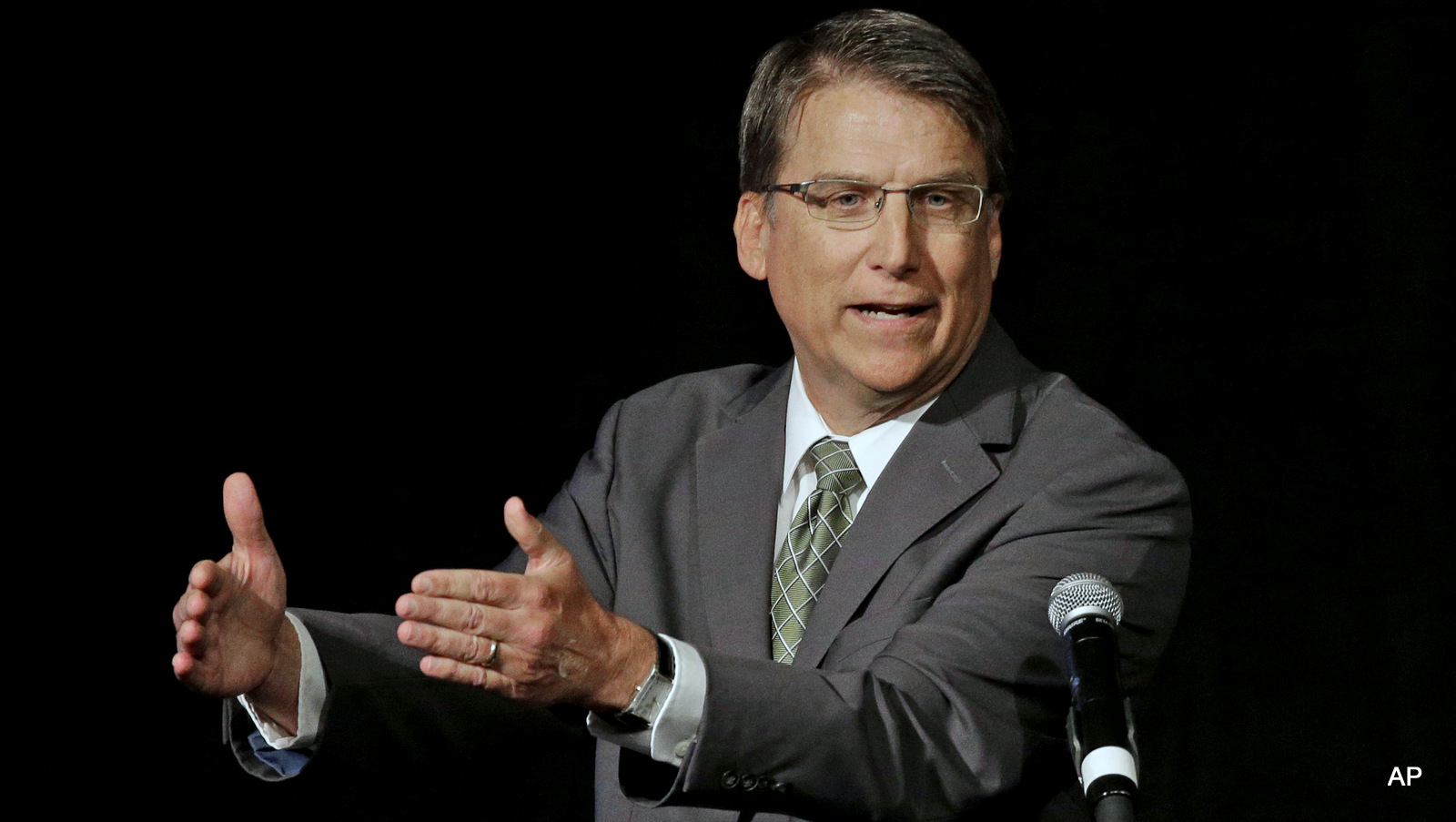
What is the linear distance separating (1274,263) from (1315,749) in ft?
2.99

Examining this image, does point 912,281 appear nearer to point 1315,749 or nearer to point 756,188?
point 756,188

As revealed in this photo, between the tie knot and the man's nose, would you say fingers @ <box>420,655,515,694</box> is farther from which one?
the man's nose

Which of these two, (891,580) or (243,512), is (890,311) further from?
(243,512)

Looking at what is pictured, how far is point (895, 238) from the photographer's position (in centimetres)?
219

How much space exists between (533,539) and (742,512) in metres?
0.70

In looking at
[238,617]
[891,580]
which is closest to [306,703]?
[238,617]

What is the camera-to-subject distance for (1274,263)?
2969 mm

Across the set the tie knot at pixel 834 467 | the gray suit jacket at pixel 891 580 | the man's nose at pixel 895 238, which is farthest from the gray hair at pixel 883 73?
the tie knot at pixel 834 467

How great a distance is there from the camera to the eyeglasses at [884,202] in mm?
2219

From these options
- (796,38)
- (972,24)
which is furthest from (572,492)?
(972,24)

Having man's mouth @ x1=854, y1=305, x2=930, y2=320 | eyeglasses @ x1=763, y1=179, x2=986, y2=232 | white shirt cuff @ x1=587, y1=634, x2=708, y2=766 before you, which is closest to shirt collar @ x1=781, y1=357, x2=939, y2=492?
man's mouth @ x1=854, y1=305, x2=930, y2=320

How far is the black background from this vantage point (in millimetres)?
2846

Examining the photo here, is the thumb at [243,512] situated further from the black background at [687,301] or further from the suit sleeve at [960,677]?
the black background at [687,301]

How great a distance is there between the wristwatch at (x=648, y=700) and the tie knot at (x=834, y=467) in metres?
0.64
